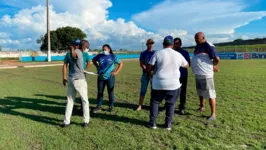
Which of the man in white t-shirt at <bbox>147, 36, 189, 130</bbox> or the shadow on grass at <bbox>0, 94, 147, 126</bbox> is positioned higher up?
the man in white t-shirt at <bbox>147, 36, 189, 130</bbox>

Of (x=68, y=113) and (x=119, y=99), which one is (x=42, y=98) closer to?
(x=119, y=99)

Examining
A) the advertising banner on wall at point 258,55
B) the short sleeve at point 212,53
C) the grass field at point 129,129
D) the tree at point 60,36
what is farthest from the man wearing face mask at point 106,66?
the tree at point 60,36

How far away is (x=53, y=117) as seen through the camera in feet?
17.9

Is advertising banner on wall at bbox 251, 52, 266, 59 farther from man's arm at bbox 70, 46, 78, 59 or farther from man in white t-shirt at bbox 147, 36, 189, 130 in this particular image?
man's arm at bbox 70, 46, 78, 59

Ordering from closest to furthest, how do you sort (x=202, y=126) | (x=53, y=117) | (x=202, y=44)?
(x=202, y=126) → (x=202, y=44) → (x=53, y=117)

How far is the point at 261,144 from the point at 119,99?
4.63 metres

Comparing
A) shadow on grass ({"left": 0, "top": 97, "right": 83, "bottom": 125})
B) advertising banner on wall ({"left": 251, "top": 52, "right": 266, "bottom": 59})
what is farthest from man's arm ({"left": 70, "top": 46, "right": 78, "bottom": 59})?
advertising banner on wall ({"left": 251, "top": 52, "right": 266, "bottom": 59})

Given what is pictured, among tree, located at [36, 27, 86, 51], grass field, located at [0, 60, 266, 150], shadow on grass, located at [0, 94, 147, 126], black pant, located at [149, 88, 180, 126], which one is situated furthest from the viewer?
tree, located at [36, 27, 86, 51]

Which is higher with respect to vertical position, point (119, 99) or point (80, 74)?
point (80, 74)

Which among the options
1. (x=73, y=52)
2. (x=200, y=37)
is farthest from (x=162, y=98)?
(x=73, y=52)

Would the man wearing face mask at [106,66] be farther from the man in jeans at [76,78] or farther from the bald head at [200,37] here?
the bald head at [200,37]

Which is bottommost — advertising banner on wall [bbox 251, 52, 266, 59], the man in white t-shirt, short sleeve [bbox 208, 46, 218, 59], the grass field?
the grass field

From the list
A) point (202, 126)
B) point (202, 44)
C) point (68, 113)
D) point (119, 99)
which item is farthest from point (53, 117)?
point (202, 44)

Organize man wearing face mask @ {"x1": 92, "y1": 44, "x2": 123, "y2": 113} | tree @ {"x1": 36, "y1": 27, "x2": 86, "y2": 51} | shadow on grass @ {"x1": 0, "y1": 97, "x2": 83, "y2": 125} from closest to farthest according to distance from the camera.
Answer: shadow on grass @ {"x1": 0, "y1": 97, "x2": 83, "y2": 125}
man wearing face mask @ {"x1": 92, "y1": 44, "x2": 123, "y2": 113}
tree @ {"x1": 36, "y1": 27, "x2": 86, "y2": 51}
